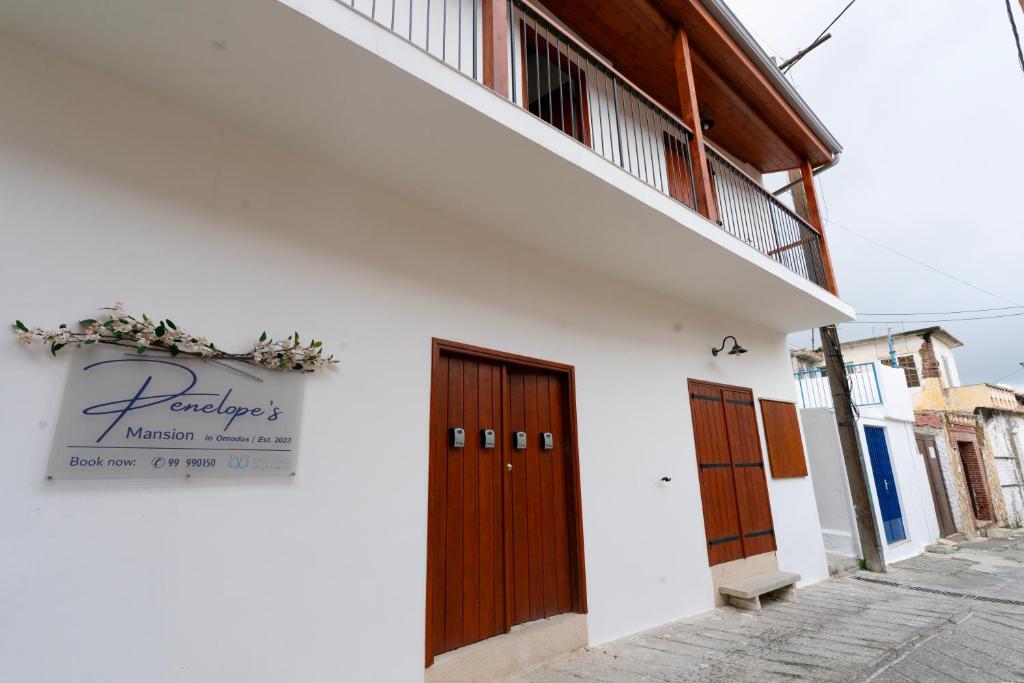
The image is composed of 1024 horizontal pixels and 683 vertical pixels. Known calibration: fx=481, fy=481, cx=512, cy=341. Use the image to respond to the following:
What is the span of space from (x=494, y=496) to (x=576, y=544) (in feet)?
2.69

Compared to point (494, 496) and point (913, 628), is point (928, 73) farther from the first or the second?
point (494, 496)

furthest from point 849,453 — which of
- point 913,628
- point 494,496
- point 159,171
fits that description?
point 159,171

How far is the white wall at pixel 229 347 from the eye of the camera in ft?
6.23

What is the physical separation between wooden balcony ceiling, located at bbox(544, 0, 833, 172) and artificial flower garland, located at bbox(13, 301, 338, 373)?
4224mm

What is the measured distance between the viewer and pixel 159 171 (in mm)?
2381

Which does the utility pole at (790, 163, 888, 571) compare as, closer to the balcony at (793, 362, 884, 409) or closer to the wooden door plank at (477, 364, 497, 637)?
the balcony at (793, 362, 884, 409)

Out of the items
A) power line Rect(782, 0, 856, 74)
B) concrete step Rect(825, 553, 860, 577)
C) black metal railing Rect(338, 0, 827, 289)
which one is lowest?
concrete step Rect(825, 553, 860, 577)

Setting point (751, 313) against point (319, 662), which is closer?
point (319, 662)

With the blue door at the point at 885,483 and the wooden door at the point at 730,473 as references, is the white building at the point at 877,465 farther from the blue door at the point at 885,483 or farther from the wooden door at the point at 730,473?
the wooden door at the point at 730,473

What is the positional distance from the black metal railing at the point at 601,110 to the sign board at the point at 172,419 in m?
2.47

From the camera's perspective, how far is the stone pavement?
10.1 feet

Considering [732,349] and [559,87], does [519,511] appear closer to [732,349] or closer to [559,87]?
[732,349]

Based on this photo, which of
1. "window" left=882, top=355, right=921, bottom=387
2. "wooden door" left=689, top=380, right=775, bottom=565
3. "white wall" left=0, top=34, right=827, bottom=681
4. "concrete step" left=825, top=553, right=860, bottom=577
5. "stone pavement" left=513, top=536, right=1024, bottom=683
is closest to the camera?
"white wall" left=0, top=34, right=827, bottom=681

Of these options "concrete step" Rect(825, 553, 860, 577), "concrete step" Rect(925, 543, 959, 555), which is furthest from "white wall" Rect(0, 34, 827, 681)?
"concrete step" Rect(925, 543, 959, 555)
